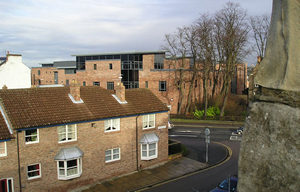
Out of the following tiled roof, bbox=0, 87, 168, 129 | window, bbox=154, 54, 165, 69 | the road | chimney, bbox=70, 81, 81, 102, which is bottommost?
the road

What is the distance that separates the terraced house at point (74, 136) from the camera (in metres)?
16.2

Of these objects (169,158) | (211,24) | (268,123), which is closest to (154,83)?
(211,24)

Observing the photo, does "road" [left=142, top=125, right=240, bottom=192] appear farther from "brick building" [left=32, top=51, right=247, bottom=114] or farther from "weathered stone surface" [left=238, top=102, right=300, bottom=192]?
"weathered stone surface" [left=238, top=102, right=300, bottom=192]

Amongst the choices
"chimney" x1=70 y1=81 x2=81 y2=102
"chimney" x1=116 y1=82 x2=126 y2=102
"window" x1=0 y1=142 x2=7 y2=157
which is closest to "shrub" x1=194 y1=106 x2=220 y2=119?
"chimney" x1=116 y1=82 x2=126 y2=102

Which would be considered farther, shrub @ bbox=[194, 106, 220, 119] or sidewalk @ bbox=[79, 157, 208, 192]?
shrub @ bbox=[194, 106, 220, 119]

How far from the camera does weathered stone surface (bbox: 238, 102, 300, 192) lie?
251 cm

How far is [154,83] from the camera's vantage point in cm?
4806

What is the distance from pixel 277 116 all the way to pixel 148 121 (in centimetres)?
2038

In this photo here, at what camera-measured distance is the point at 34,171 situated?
54.8 ft

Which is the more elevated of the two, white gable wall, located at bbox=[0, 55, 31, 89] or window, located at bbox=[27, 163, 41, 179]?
white gable wall, located at bbox=[0, 55, 31, 89]

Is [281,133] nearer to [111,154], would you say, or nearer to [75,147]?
[75,147]

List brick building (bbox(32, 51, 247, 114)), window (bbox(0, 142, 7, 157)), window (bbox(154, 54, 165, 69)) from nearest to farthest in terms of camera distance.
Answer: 1. window (bbox(0, 142, 7, 157))
2. brick building (bbox(32, 51, 247, 114))
3. window (bbox(154, 54, 165, 69))

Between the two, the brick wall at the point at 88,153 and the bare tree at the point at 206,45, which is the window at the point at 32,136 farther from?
the bare tree at the point at 206,45

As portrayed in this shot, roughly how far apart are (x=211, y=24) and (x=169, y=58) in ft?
31.1
